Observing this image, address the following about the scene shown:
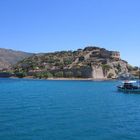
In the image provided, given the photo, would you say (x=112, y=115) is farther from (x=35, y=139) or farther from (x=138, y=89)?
(x=138, y=89)

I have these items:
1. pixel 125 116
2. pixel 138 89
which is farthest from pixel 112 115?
pixel 138 89

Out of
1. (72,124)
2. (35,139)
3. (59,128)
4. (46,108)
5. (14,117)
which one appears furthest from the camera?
(46,108)

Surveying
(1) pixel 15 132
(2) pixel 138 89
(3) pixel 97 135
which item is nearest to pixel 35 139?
(1) pixel 15 132

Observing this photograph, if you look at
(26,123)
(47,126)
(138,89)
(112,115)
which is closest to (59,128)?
(47,126)

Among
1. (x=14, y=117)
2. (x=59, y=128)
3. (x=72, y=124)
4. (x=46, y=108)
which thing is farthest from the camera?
(x=46, y=108)

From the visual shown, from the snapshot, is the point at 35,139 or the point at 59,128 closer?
the point at 35,139

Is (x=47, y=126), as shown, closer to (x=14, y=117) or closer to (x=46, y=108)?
(x=14, y=117)

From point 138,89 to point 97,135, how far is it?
60.1 m

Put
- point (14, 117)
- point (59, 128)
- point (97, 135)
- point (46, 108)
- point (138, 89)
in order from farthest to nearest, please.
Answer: point (138, 89) → point (46, 108) → point (14, 117) → point (59, 128) → point (97, 135)

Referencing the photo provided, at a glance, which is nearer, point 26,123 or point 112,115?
point 26,123

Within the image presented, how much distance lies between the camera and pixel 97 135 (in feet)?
112

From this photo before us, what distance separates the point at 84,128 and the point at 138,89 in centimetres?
5727

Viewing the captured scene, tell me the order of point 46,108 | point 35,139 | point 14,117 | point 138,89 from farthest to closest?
point 138,89
point 46,108
point 14,117
point 35,139

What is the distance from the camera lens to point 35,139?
105ft
